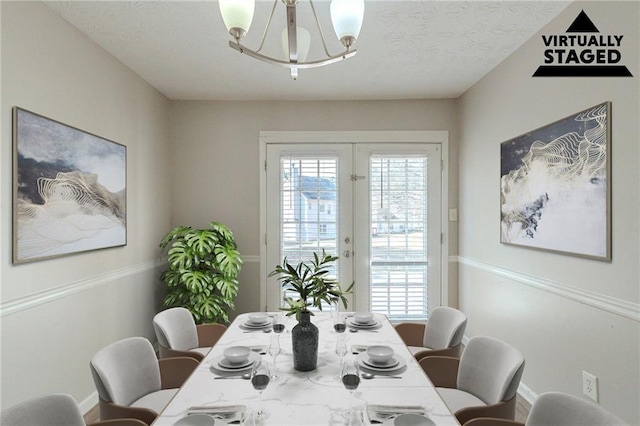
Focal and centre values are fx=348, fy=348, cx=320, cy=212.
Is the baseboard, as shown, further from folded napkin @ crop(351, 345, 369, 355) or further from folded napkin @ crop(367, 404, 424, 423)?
folded napkin @ crop(367, 404, 424, 423)

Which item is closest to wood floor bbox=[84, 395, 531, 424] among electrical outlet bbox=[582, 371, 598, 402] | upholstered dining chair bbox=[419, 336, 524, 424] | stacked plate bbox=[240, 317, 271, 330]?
electrical outlet bbox=[582, 371, 598, 402]

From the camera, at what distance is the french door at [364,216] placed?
384 cm

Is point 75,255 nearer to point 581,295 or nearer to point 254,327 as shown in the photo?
point 254,327

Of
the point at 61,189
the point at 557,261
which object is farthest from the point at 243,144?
the point at 557,261

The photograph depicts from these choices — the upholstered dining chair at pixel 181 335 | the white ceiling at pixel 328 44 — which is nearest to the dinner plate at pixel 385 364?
the upholstered dining chair at pixel 181 335

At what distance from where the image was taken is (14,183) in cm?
188

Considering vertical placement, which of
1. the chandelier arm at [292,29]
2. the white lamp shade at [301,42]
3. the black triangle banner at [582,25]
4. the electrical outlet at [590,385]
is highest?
the black triangle banner at [582,25]

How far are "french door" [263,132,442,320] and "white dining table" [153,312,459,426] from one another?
7.04 ft

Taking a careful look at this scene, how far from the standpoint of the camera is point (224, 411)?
1192mm

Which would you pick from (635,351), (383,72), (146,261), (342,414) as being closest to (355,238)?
(383,72)

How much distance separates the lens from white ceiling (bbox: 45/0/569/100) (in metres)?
2.15

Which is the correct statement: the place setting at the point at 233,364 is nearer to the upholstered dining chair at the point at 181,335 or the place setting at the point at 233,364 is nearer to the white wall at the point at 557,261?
the upholstered dining chair at the point at 181,335

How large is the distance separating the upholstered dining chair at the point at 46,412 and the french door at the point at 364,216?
2.65 m

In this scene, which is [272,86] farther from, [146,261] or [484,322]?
[484,322]
